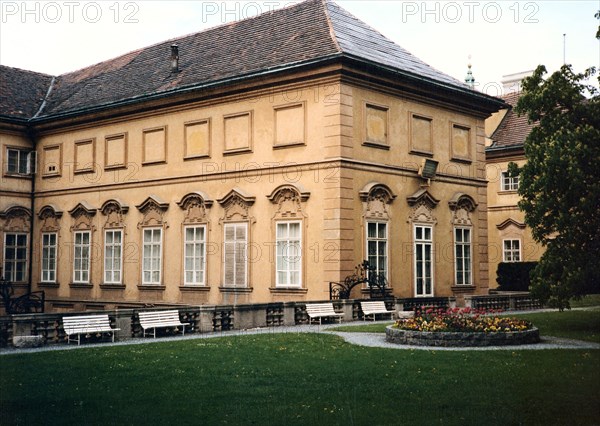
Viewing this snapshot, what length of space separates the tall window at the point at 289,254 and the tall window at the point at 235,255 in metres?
1.52

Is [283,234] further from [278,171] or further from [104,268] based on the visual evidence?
[104,268]

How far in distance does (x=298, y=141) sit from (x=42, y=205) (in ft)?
48.2

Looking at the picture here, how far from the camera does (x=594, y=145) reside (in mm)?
18172

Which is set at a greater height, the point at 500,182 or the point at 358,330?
the point at 500,182

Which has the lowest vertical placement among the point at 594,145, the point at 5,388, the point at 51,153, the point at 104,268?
the point at 5,388

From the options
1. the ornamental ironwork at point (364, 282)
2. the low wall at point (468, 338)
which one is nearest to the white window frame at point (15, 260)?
the ornamental ironwork at point (364, 282)

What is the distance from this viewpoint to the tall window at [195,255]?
28750 millimetres

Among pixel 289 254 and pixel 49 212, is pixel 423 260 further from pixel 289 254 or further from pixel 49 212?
pixel 49 212

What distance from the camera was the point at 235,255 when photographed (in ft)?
90.5

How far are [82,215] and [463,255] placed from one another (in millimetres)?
15610

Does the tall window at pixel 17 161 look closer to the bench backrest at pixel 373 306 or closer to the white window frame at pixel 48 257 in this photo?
the white window frame at pixel 48 257

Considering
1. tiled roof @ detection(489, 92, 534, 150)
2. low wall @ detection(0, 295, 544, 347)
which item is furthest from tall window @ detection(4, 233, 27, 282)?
tiled roof @ detection(489, 92, 534, 150)

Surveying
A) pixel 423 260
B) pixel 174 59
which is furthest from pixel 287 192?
pixel 174 59

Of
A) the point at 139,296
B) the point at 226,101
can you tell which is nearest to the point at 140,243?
the point at 139,296
